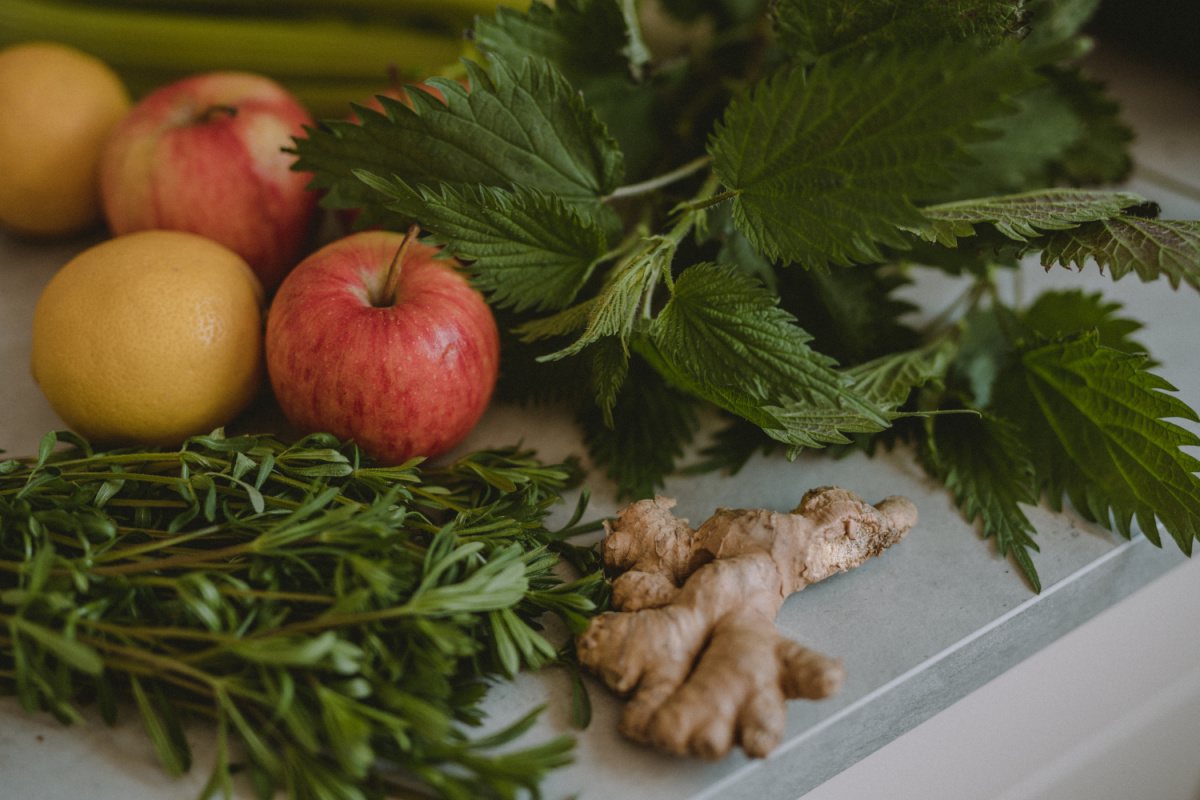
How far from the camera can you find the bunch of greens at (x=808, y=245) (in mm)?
577

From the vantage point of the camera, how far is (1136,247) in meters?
0.62

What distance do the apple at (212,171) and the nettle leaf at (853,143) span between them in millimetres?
475

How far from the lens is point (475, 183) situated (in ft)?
2.39

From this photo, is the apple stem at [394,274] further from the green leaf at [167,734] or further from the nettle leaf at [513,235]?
the green leaf at [167,734]

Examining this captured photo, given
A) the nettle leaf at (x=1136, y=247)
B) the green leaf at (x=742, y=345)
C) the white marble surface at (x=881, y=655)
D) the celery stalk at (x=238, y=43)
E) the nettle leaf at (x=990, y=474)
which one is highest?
the celery stalk at (x=238, y=43)

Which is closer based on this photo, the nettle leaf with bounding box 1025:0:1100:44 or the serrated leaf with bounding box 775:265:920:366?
the serrated leaf with bounding box 775:265:920:366

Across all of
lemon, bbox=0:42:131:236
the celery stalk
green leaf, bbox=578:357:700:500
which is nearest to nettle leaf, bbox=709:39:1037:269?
green leaf, bbox=578:357:700:500

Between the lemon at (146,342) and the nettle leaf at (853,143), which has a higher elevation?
the nettle leaf at (853,143)

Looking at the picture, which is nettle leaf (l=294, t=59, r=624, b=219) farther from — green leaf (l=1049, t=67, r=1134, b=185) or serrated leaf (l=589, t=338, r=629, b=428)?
green leaf (l=1049, t=67, r=1134, b=185)

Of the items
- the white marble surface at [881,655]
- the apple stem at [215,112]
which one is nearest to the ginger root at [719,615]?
the white marble surface at [881,655]

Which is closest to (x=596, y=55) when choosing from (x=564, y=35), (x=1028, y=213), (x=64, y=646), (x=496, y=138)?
(x=564, y=35)

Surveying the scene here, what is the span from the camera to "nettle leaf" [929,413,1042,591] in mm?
682

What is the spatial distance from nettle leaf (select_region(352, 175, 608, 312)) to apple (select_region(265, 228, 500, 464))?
0.11 ft

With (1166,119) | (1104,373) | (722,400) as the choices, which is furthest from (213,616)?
(1166,119)
